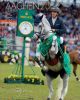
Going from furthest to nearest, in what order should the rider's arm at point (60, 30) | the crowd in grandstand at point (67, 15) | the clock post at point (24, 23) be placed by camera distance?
1. the crowd in grandstand at point (67, 15)
2. the clock post at point (24, 23)
3. the rider's arm at point (60, 30)

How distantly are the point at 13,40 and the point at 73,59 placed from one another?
32.4 feet

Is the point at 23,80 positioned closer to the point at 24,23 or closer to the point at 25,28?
the point at 25,28

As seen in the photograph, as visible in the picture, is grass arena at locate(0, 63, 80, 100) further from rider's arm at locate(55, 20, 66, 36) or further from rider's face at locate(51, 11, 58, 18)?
rider's face at locate(51, 11, 58, 18)

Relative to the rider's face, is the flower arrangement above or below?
below

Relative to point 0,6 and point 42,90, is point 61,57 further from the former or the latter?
point 0,6

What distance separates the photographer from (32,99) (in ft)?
38.7

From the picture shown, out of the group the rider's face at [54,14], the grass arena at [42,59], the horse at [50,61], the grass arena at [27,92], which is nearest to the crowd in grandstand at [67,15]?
the grass arena at [42,59]

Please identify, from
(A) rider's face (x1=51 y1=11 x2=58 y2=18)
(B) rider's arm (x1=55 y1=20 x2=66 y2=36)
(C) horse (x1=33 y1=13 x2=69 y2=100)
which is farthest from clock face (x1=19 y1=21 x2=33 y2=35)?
(C) horse (x1=33 y1=13 x2=69 y2=100)

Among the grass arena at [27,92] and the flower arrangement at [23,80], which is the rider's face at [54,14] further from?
the flower arrangement at [23,80]

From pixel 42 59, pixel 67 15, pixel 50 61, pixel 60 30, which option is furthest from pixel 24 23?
pixel 67 15

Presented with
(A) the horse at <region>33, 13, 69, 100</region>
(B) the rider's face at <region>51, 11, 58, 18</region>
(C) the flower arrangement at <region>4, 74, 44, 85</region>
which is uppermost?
(B) the rider's face at <region>51, 11, 58, 18</region>

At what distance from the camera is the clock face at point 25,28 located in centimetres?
1568

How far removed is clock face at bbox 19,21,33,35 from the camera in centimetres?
1568

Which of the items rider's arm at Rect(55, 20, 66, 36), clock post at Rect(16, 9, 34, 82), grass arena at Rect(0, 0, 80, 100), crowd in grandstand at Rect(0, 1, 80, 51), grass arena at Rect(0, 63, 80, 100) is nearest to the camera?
grass arena at Rect(0, 0, 80, 100)
